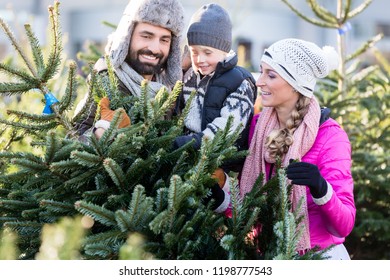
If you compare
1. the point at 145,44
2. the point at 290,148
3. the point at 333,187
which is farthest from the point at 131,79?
the point at 333,187

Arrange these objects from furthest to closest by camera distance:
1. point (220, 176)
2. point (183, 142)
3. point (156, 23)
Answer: point (156, 23) → point (220, 176) → point (183, 142)

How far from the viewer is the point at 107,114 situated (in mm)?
3393

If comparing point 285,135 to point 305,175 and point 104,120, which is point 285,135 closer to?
point 305,175

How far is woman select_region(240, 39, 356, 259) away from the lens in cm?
355

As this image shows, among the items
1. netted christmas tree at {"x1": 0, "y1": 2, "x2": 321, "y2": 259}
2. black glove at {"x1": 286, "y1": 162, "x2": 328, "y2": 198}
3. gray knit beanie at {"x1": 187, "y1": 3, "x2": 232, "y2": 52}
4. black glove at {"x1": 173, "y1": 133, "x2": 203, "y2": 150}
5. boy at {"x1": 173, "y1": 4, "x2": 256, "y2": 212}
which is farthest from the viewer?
gray knit beanie at {"x1": 187, "y1": 3, "x2": 232, "y2": 52}

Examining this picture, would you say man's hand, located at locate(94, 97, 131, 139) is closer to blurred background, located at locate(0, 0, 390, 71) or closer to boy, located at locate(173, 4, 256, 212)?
boy, located at locate(173, 4, 256, 212)

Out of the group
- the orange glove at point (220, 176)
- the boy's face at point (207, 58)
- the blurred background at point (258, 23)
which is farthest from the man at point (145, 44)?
the blurred background at point (258, 23)

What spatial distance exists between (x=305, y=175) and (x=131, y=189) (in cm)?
81

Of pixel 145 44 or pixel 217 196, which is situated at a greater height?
pixel 145 44

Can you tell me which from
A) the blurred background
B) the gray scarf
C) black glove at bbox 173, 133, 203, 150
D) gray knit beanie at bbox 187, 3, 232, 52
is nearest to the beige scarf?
black glove at bbox 173, 133, 203, 150

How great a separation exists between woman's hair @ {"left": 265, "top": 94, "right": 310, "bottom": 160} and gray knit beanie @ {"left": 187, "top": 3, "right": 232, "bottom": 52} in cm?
64
